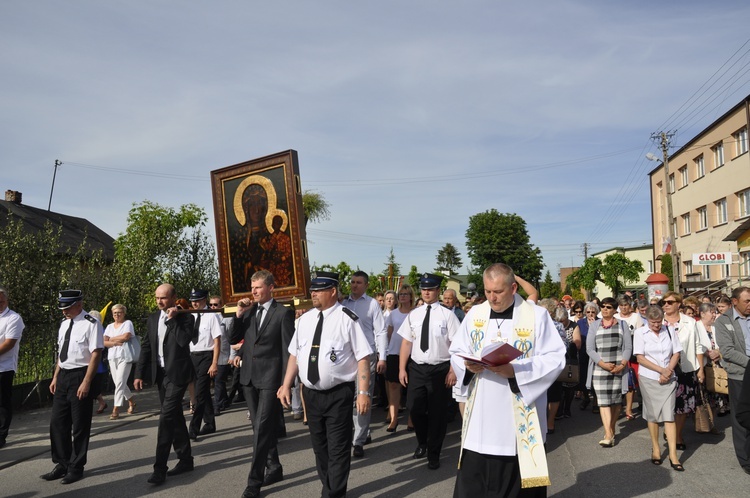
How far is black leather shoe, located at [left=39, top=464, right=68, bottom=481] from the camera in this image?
6.53 m

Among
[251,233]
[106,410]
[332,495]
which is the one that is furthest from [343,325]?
[106,410]

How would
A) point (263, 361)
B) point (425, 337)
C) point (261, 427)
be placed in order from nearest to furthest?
1. point (261, 427)
2. point (263, 361)
3. point (425, 337)

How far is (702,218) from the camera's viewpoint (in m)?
35.4

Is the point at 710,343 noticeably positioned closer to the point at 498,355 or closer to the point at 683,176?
the point at 498,355

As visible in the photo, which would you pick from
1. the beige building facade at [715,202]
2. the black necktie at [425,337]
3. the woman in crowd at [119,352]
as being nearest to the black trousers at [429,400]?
the black necktie at [425,337]

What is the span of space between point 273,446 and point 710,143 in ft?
112

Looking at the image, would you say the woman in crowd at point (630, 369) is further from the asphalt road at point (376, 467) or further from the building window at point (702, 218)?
the building window at point (702, 218)

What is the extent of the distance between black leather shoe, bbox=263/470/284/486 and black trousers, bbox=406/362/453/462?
5.43 ft

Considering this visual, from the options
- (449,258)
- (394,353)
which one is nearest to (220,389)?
(394,353)

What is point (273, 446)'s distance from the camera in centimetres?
628

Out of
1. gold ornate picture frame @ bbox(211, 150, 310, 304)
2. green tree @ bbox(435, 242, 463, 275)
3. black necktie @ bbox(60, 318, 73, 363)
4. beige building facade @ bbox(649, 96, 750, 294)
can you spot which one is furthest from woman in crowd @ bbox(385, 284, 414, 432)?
green tree @ bbox(435, 242, 463, 275)

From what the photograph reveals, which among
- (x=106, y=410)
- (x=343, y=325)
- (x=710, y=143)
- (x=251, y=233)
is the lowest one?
(x=106, y=410)

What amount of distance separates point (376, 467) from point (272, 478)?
3.95 feet

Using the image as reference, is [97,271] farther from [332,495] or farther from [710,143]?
[710,143]
